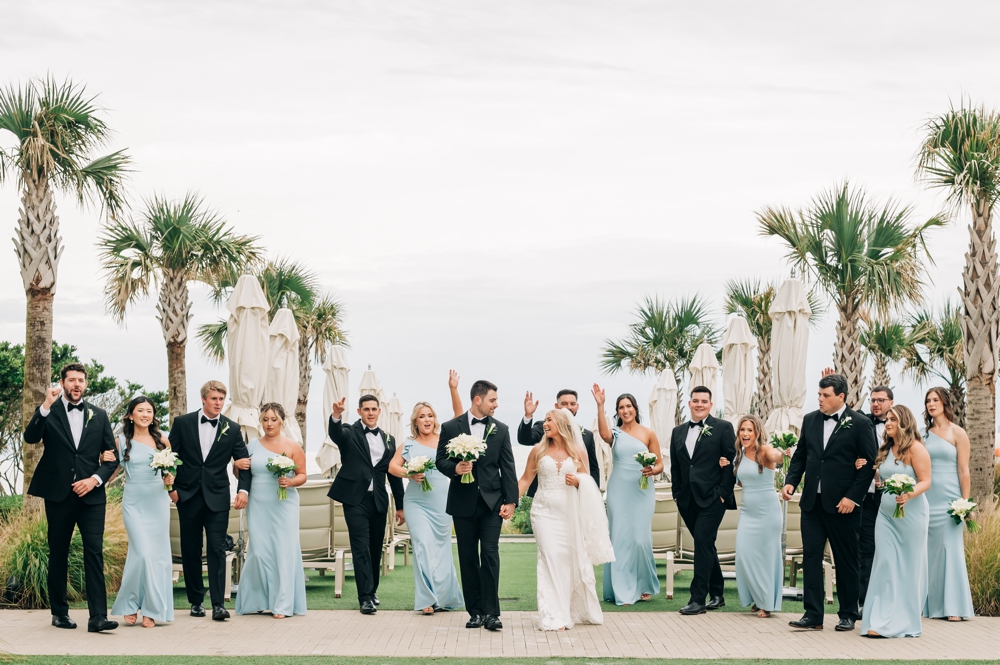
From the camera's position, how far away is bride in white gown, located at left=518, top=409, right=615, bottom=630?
8.70 meters

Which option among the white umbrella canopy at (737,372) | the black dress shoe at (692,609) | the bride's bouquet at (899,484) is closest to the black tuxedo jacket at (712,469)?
the black dress shoe at (692,609)

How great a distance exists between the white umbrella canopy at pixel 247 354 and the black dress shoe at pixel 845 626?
7.30m

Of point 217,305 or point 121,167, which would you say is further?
point 217,305

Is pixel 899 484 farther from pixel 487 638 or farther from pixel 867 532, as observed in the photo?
pixel 487 638

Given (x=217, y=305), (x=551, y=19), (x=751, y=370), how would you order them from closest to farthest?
(x=551, y=19), (x=751, y=370), (x=217, y=305)

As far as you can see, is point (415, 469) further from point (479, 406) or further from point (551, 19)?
point (551, 19)

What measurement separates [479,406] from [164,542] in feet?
9.78

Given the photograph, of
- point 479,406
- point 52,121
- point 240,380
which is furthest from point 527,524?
point 479,406

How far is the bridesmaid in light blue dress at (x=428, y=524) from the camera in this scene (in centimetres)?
949

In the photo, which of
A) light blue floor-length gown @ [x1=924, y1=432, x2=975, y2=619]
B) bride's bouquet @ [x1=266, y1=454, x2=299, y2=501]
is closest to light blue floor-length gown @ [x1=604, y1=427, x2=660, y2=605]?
light blue floor-length gown @ [x1=924, y1=432, x2=975, y2=619]

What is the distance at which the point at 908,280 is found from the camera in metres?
19.8

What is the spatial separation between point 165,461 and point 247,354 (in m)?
4.77

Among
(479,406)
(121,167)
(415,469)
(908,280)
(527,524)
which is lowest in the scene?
(527,524)

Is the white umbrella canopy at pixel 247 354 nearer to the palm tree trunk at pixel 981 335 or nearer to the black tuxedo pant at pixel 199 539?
the black tuxedo pant at pixel 199 539
